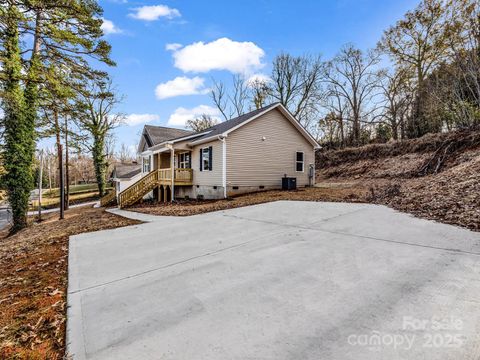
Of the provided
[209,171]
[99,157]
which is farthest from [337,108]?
[99,157]

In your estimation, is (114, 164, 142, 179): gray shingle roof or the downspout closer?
the downspout

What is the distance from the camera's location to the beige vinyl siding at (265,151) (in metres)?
14.3

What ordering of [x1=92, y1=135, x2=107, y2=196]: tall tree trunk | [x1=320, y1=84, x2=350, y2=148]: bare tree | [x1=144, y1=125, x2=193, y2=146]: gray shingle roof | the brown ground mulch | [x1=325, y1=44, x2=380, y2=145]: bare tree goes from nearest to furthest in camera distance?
1. the brown ground mulch
2. [x1=144, y1=125, x2=193, y2=146]: gray shingle roof
3. [x1=325, y1=44, x2=380, y2=145]: bare tree
4. [x1=320, y1=84, x2=350, y2=148]: bare tree
5. [x1=92, y1=135, x2=107, y2=196]: tall tree trunk

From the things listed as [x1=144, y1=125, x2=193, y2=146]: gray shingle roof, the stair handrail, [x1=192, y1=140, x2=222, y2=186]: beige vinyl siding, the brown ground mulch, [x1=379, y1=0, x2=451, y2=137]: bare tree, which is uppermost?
[x1=379, y1=0, x2=451, y2=137]: bare tree

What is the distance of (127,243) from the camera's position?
18.0 ft

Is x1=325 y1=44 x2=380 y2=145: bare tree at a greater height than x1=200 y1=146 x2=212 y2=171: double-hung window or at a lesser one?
greater

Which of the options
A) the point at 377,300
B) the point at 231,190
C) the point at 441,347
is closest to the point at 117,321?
the point at 377,300

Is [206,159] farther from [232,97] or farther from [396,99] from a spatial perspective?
[232,97]

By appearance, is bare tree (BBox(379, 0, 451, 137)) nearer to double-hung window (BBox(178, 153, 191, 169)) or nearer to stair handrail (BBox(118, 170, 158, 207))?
double-hung window (BBox(178, 153, 191, 169))

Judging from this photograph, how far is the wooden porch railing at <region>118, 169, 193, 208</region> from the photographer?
1511cm

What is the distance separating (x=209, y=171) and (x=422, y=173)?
1184 cm

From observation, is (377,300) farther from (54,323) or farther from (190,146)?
(190,146)

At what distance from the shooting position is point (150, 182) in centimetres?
1655

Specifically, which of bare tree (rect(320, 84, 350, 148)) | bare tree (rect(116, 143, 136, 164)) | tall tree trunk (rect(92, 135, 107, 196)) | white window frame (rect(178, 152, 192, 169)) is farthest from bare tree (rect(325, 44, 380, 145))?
bare tree (rect(116, 143, 136, 164))
